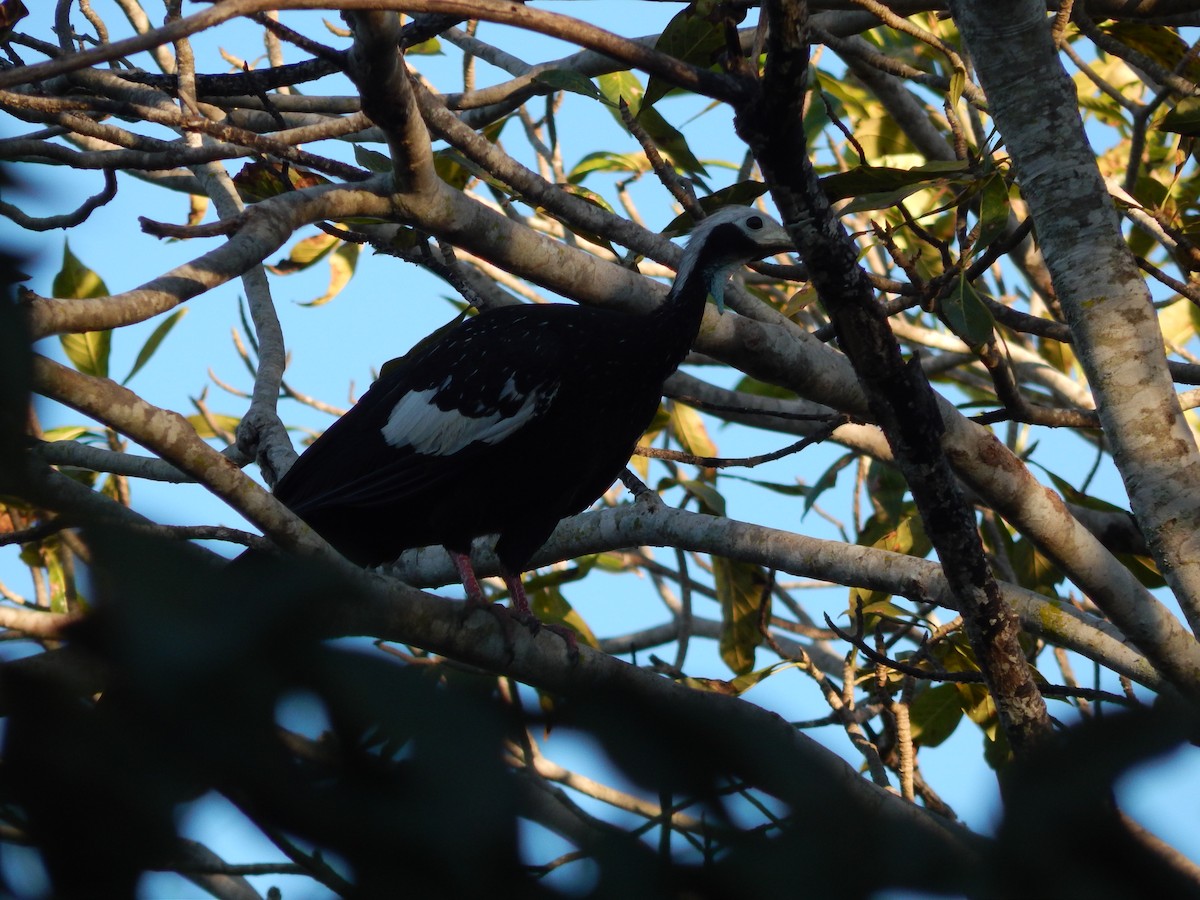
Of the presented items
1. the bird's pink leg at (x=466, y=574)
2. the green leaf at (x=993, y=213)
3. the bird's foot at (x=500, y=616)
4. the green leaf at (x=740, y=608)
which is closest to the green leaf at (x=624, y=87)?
the green leaf at (x=993, y=213)

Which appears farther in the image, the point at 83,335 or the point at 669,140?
the point at 83,335

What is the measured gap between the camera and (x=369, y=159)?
4434 mm

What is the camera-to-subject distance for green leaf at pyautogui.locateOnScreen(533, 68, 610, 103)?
14.6 feet

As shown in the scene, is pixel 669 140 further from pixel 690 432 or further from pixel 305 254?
pixel 305 254

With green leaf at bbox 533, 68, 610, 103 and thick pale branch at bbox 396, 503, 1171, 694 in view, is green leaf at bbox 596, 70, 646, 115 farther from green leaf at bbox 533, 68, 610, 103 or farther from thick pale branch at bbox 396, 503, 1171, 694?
thick pale branch at bbox 396, 503, 1171, 694

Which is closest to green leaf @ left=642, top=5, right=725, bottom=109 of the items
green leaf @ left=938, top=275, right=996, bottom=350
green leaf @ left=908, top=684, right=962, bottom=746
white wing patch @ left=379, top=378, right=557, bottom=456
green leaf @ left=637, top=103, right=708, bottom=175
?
green leaf @ left=637, top=103, right=708, bottom=175

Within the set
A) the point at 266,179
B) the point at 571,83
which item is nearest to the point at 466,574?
the point at 266,179

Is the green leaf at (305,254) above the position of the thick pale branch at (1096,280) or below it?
above

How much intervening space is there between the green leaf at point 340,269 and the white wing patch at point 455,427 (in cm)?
293

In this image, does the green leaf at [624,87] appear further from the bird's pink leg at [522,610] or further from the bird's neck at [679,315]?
the bird's pink leg at [522,610]

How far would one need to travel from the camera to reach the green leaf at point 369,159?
4.40 m

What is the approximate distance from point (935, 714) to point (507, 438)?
7.47 feet

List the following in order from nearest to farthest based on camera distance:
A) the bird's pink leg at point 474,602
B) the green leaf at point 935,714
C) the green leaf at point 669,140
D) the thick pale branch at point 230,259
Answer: the thick pale branch at point 230,259, the bird's pink leg at point 474,602, the green leaf at point 669,140, the green leaf at point 935,714

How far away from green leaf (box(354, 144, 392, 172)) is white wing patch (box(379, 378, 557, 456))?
96cm
